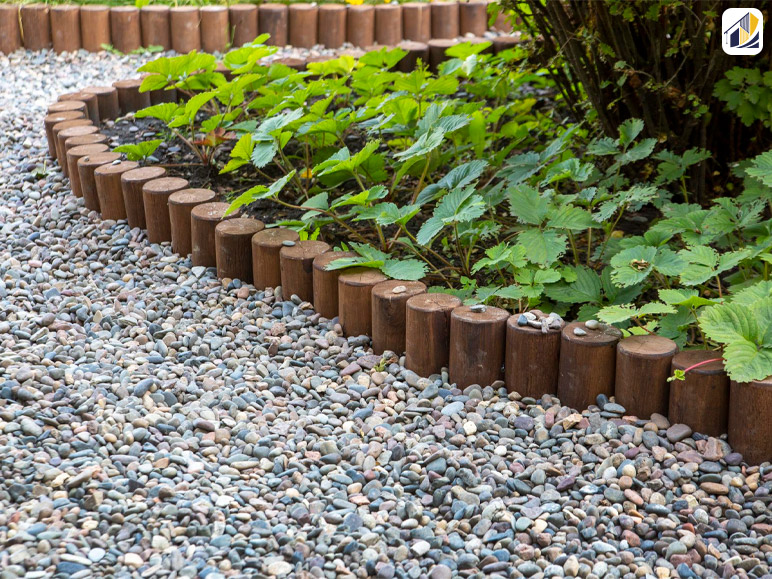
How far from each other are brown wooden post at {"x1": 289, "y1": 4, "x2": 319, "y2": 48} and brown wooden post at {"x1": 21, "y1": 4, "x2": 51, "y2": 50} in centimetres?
138

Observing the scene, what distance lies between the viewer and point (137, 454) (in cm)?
184

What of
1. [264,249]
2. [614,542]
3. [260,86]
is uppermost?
[260,86]

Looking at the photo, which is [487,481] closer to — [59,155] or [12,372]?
[12,372]

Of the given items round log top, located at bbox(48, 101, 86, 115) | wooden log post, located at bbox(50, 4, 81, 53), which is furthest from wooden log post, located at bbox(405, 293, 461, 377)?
wooden log post, located at bbox(50, 4, 81, 53)

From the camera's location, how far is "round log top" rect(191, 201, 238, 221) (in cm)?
271

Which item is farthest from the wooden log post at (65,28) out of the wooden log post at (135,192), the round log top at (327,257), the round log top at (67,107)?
the round log top at (327,257)

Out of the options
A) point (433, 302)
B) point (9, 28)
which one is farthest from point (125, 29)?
point (433, 302)

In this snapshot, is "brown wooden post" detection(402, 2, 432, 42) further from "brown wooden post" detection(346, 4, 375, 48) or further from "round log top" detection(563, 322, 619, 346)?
"round log top" detection(563, 322, 619, 346)

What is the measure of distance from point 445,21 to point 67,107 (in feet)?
7.93

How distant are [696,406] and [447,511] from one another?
63 centimetres

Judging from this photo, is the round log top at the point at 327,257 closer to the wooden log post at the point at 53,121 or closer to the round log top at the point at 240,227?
the round log top at the point at 240,227

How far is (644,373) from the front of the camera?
6.44ft

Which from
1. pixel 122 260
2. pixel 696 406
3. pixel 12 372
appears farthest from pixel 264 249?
pixel 696 406

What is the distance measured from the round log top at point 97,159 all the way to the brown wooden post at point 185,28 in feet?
6.26
